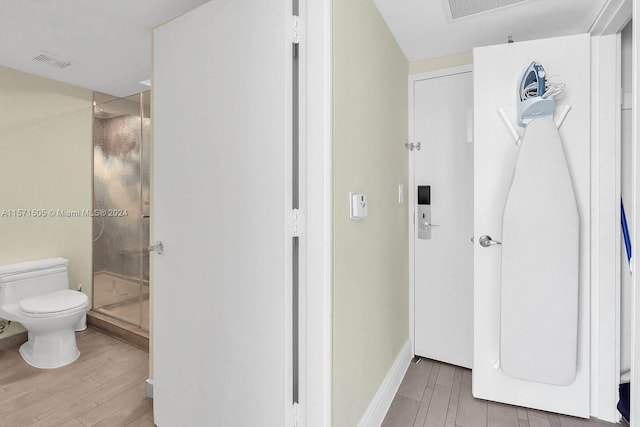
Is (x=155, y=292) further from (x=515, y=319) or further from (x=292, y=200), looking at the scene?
(x=515, y=319)

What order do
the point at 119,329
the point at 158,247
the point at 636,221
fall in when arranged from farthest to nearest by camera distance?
the point at 119,329, the point at 158,247, the point at 636,221

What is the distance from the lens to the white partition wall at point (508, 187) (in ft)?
5.81

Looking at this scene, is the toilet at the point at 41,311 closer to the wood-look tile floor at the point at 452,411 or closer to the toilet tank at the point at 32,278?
the toilet tank at the point at 32,278

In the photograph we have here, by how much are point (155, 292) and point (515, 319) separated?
1.89 m

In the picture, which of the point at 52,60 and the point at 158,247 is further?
the point at 52,60

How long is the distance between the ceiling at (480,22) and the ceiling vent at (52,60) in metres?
2.28

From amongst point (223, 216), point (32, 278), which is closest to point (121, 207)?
point (32, 278)

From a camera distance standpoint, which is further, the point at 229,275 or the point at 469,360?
the point at 469,360

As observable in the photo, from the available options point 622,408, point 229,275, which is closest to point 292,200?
point 229,275

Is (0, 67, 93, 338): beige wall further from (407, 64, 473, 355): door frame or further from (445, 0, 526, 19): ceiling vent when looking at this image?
(445, 0, 526, 19): ceiling vent

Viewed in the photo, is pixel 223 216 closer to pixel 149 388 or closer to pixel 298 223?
pixel 298 223

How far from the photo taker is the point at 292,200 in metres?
1.31

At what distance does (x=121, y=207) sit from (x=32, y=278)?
0.83m

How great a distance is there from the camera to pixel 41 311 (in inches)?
90.9
